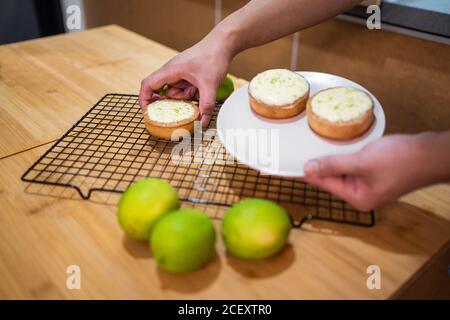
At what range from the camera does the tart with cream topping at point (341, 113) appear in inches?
36.9

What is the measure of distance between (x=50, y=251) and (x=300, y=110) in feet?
2.27

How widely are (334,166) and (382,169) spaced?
9 centimetres

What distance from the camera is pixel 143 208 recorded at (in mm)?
793

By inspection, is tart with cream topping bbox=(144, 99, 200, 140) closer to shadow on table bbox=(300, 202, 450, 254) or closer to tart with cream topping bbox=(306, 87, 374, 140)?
tart with cream topping bbox=(306, 87, 374, 140)

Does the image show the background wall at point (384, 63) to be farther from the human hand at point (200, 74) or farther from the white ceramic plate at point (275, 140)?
the human hand at point (200, 74)

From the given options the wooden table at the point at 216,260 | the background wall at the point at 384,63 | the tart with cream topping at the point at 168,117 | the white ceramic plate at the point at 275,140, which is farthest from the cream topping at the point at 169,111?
the background wall at the point at 384,63

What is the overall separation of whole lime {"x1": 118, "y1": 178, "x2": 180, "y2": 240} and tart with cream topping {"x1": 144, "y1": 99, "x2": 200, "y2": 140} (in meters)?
0.32

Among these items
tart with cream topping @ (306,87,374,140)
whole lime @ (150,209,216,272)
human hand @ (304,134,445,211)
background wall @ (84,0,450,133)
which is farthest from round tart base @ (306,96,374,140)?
background wall @ (84,0,450,133)

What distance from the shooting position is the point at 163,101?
1.21 metres

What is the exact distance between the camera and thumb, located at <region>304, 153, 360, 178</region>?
31.2 inches

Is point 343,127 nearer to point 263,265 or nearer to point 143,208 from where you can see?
point 263,265

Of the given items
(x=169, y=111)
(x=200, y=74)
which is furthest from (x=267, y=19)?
(x=169, y=111)
